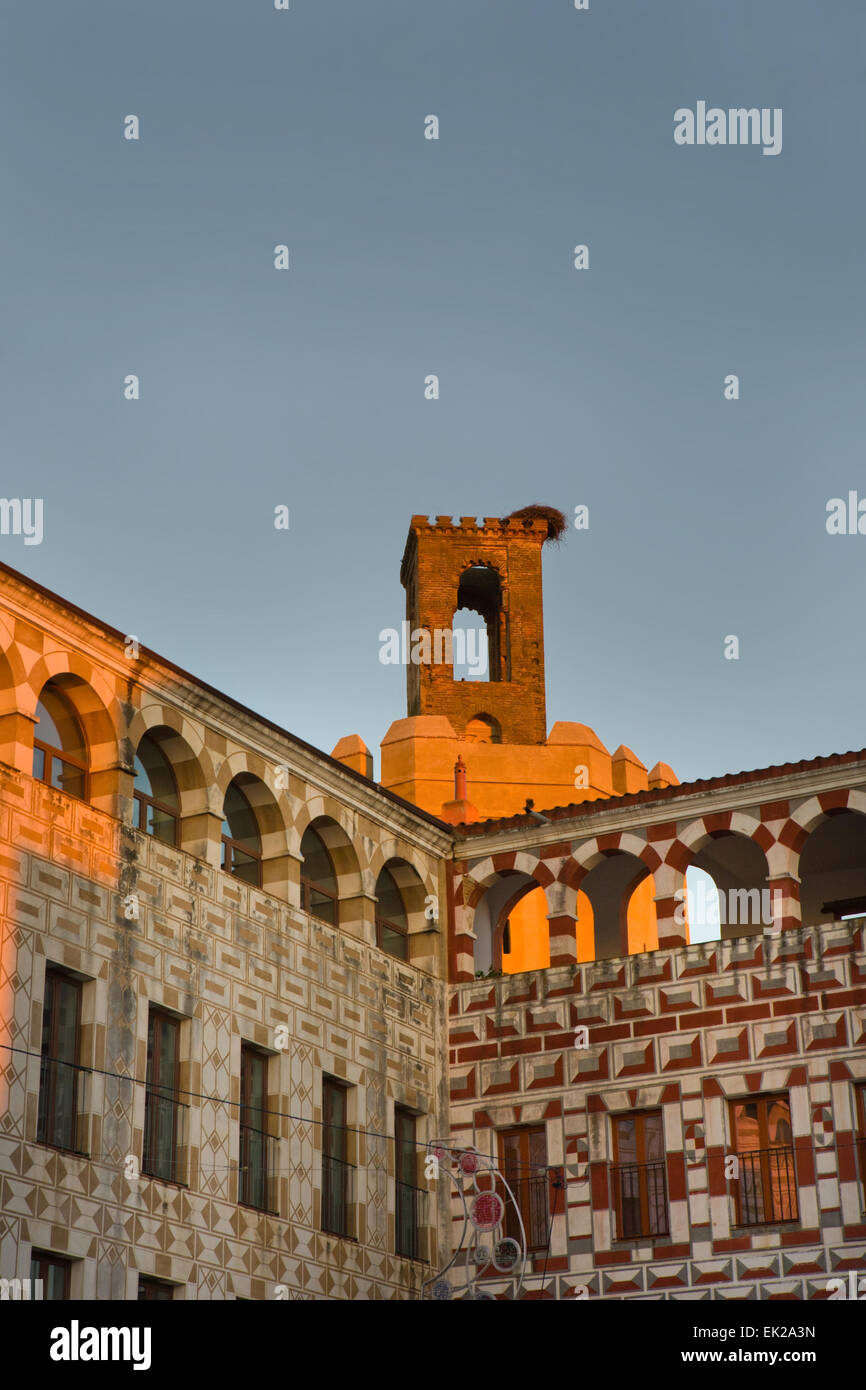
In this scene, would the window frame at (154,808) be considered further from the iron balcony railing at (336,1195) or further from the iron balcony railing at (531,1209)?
the iron balcony railing at (531,1209)

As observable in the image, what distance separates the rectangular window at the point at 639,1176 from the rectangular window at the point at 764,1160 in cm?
88

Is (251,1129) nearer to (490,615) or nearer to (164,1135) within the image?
(164,1135)

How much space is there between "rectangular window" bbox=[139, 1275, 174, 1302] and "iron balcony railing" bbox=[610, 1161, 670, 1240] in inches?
229

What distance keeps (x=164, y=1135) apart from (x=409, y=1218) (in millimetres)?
4531

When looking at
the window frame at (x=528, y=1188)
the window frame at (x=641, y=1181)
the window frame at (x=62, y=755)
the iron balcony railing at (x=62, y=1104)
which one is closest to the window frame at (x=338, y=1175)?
the window frame at (x=528, y=1188)

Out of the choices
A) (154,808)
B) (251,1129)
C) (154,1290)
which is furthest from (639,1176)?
(154,808)

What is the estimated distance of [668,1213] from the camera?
24.3 meters

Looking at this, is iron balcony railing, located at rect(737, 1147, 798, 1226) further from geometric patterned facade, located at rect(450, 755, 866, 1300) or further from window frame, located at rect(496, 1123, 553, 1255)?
window frame, located at rect(496, 1123, 553, 1255)

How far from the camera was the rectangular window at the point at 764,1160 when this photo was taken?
78.3 feet

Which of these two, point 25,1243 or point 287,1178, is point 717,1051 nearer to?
point 287,1178

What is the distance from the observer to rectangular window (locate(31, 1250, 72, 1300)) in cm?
1945

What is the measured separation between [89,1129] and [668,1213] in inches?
281

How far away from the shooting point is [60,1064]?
20344mm
